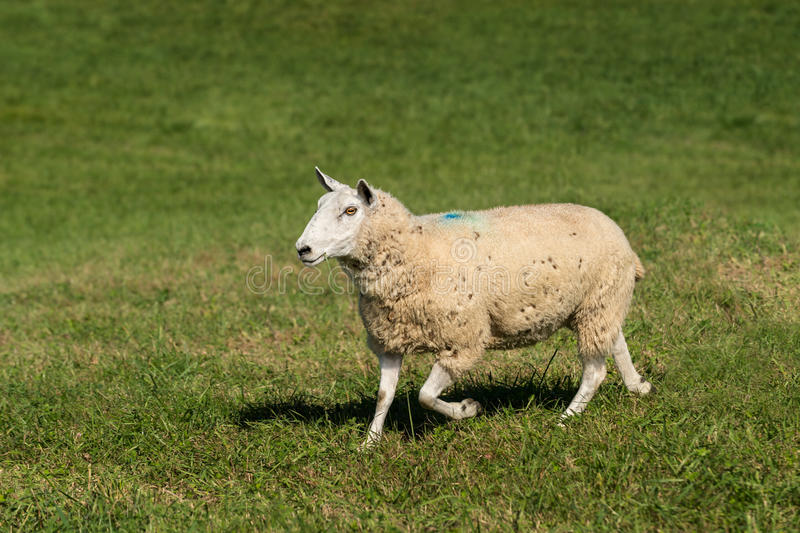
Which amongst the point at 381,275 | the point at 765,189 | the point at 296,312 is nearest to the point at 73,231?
the point at 296,312

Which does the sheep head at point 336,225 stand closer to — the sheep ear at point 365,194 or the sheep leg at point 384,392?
the sheep ear at point 365,194

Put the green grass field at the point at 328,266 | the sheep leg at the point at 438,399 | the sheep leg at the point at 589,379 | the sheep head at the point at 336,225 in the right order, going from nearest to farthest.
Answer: the green grass field at the point at 328,266, the sheep head at the point at 336,225, the sheep leg at the point at 438,399, the sheep leg at the point at 589,379

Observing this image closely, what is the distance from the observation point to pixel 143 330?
7.62 m

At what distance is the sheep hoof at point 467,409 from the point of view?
487cm

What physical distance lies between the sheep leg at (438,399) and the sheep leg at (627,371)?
1068 millimetres

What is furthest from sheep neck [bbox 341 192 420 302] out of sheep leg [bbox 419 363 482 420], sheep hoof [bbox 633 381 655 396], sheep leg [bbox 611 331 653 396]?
sheep hoof [bbox 633 381 655 396]

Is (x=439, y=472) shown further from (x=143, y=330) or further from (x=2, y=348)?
(x=2, y=348)

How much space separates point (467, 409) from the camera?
4.91 metres

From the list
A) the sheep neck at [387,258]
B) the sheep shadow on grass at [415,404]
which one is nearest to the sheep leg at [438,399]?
the sheep shadow on grass at [415,404]

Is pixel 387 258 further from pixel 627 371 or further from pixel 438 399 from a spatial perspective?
pixel 627 371

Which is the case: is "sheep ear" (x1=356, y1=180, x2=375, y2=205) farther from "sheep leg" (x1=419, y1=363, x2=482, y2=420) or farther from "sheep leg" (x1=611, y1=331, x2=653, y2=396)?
"sheep leg" (x1=611, y1=331, x2=653, y2=396)

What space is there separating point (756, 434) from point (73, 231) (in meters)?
12.0

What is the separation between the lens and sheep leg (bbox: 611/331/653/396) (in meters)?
5.27

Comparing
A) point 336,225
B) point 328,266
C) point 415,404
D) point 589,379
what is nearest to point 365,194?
point 336,225
